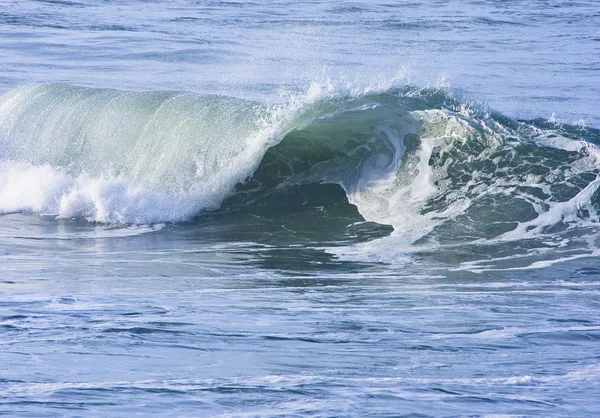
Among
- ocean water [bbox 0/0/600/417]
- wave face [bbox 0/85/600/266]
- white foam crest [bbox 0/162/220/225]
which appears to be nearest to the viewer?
ocean water [bbox 0/0/600/417]

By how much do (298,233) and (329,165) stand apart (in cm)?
198

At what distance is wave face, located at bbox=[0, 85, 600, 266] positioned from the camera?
9984 millimetres

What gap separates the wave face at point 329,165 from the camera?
9.98 m

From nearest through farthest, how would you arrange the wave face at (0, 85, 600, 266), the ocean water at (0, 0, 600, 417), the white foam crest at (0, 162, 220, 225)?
1. the ocean water at (0, 0, 600, 417)
2. the wave face at (0, 85, 600, 266)
3. the white foam crest at (0, 162, 220, 225)

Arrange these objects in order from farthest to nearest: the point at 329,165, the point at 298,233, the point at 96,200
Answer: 1. the point at 329,165
2. the point at 96,200
3. the point at 298,233

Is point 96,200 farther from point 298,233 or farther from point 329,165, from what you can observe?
point 329,165

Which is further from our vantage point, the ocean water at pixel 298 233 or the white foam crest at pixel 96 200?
the white foam crest at pixel 96 200

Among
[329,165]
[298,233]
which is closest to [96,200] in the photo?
[298,233]

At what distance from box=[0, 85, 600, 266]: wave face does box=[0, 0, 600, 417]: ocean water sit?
3 centimetres

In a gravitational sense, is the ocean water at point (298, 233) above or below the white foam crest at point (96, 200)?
above

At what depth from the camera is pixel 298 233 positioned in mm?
9820

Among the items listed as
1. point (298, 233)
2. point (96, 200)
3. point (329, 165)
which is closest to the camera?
point (298, 233)

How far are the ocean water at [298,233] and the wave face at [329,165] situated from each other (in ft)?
0.11

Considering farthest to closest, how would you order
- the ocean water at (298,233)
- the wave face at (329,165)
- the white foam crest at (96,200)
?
the white foam crest at (96,200)
the wave face at (329,165)
the ocean water at (298,233)
